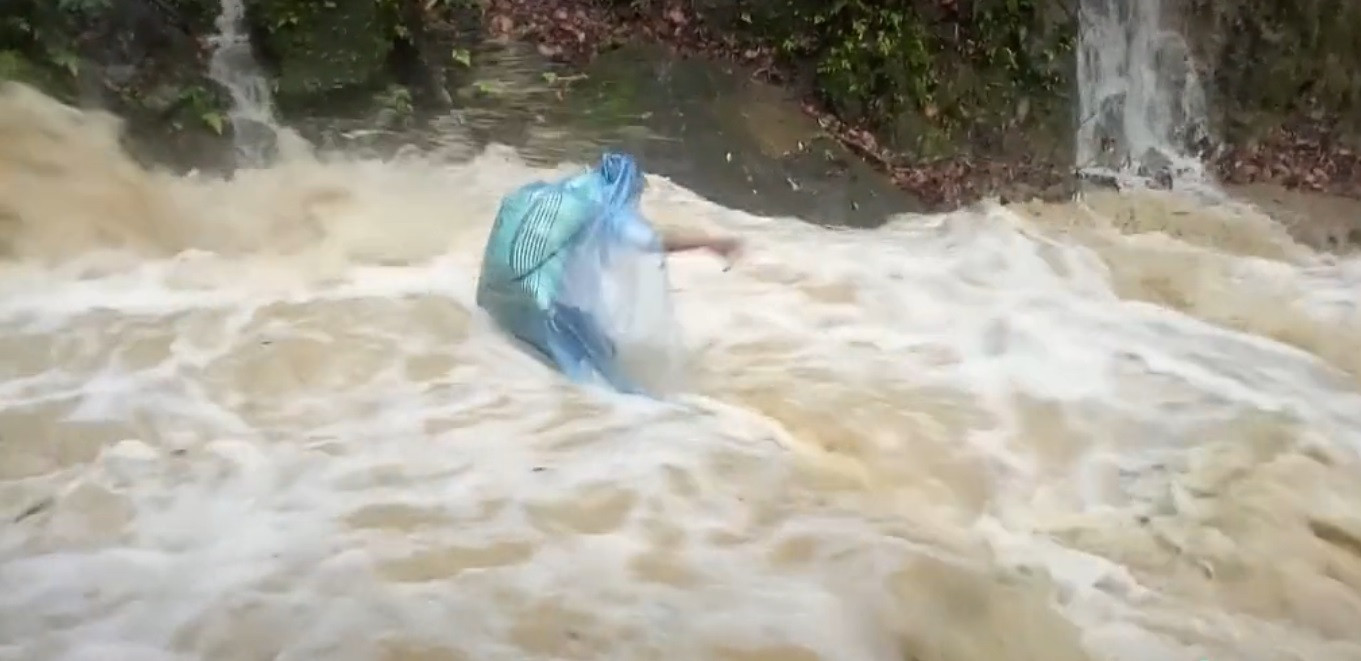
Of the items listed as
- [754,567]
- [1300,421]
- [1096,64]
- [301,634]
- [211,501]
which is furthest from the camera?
[1096,64]

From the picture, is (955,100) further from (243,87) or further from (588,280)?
(588,280)

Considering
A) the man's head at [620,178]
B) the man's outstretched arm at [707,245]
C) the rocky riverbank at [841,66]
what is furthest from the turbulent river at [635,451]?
the man's head at [620,178]

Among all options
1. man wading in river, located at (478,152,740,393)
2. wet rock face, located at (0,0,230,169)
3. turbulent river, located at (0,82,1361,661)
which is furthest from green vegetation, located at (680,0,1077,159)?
man wading in river, located at (478,152,740,393)

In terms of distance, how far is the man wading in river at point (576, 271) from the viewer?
421cm

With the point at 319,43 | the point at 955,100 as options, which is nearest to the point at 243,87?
the point at 319,43

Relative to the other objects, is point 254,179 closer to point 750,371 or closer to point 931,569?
point 750,371

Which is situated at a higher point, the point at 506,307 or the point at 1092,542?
the point at 506,307

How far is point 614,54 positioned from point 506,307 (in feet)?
11.6

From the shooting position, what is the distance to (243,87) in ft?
22.4

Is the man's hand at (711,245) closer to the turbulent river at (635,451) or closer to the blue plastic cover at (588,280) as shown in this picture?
the turbulent river at (635,451)

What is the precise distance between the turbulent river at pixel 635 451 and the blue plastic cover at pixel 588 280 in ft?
0.52

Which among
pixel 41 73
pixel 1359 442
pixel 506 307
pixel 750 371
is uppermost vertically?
pixel 41 73

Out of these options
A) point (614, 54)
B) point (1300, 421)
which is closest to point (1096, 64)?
point (614, 54)

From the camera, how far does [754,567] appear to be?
3377mm
